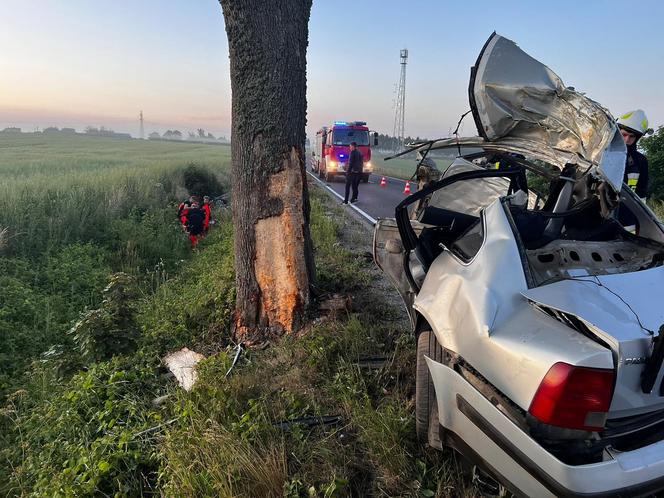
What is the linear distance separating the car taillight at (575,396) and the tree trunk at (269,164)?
259cm

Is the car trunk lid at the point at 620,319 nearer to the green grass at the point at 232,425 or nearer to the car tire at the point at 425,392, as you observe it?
the car tire at the point at 425,392

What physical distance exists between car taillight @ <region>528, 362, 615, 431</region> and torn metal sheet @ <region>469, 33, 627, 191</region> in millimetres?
1551

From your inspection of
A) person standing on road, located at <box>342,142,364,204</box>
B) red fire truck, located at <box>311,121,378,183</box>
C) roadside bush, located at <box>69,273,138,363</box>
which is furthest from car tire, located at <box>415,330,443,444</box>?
red fire truck, located at <box>311,121,378,183</box>

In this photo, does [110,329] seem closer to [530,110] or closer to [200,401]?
[200,401]

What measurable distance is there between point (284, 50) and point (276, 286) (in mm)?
1980

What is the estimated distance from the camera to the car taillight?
1500mm

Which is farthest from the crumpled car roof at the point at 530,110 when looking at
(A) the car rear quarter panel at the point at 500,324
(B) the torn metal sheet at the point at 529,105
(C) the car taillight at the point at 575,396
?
(C) the car taillight at the point at 575,396

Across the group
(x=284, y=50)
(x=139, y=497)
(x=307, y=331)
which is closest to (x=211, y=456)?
(x=139, y=497)

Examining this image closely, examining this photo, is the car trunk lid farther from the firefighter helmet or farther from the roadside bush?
the firefighter helmet

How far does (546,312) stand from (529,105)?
1.74m

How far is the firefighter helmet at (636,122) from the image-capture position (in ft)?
15.9

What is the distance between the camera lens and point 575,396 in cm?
151

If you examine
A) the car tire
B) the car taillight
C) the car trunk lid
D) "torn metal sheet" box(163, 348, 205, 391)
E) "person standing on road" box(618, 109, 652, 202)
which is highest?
"person standing on road" box(618, 109, 652, 202)

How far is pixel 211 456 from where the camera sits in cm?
229
